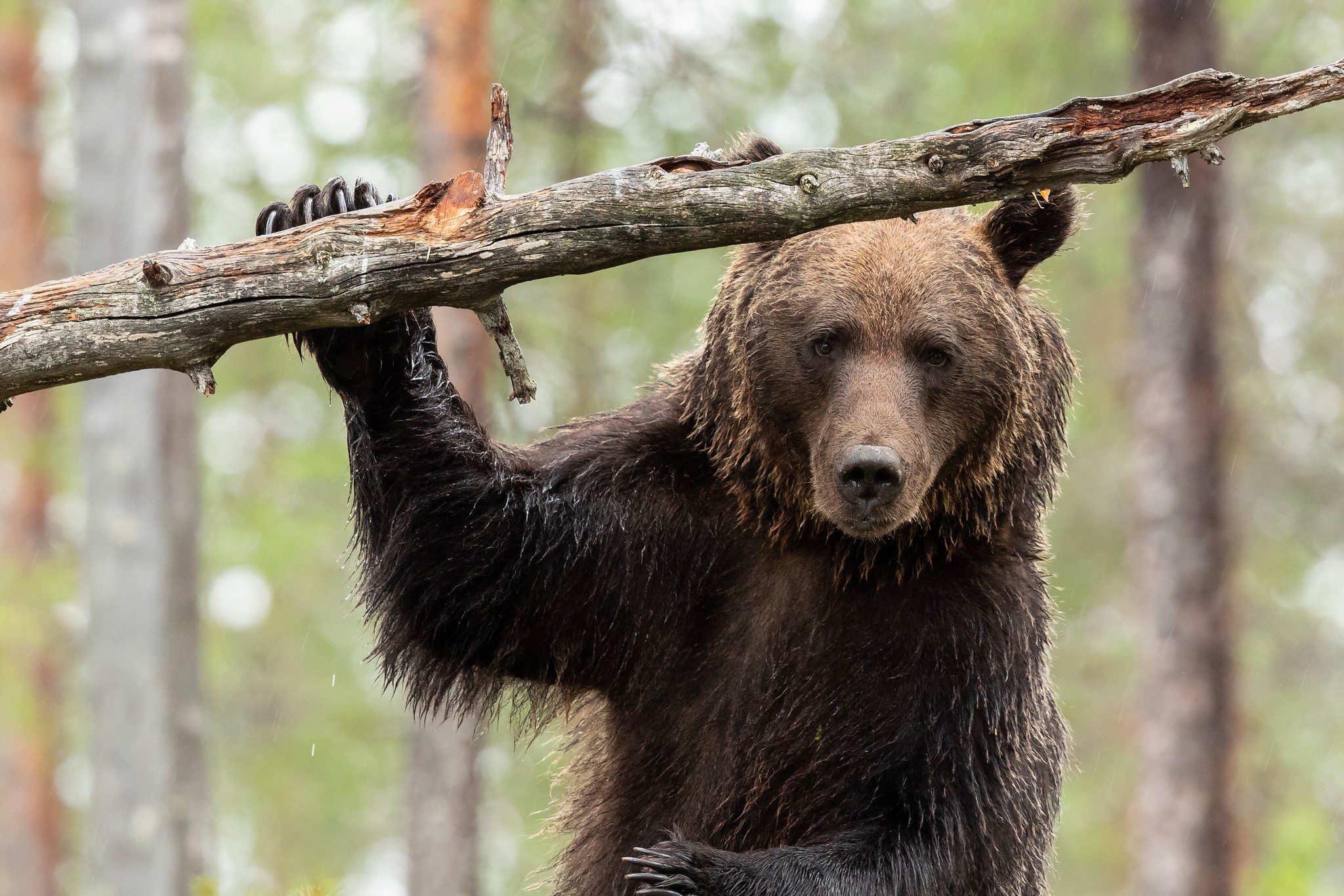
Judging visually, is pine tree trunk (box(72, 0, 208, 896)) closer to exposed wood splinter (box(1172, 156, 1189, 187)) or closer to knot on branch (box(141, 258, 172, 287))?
knot on branch (box(141, 258, 172, 287))

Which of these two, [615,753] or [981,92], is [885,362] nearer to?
[615,753]

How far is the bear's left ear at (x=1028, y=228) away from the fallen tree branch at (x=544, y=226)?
1161mm

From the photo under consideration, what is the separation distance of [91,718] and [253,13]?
544 inches

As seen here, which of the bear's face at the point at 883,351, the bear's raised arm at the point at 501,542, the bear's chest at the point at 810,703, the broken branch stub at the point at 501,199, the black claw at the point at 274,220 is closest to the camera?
the broken branch stub at the point at 501,199

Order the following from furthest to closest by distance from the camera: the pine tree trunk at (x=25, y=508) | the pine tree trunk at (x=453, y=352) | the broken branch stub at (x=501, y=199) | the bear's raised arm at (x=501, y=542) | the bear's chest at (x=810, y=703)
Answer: the pine tree trunk at (x=25, y=508) → the pine tree trunk at (x=453, y=352) → the bear's raised arm at (x=501, y=542) → the bear's chest at (x=810, y=703) → the broken branch stub at (x=501, y=199)

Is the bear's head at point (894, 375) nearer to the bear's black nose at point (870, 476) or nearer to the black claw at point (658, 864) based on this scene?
the bear's black nose at point (870, 476)

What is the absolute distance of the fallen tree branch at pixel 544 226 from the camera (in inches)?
138

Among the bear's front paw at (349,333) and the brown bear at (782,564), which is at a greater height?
the bear's front paw at (349,333)

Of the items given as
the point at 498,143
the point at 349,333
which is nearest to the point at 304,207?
the point at 349,333

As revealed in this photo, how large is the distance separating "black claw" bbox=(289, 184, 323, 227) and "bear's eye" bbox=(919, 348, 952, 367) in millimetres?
1910

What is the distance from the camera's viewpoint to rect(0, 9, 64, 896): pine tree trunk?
57.5 ft

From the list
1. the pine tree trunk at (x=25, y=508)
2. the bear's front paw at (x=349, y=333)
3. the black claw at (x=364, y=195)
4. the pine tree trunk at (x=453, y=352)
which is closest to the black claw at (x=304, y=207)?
the bear's front paw at (x=349, y=333)

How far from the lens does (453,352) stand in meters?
9.92

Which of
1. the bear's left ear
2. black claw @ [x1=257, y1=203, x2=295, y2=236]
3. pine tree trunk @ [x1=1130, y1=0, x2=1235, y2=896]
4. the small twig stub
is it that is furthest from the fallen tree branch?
pine tree trunk @ [x1=1130, y1=0, x2=1235, y2=896]
